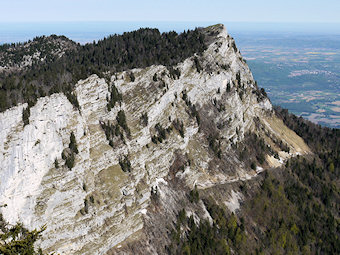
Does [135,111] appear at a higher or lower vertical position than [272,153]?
higher

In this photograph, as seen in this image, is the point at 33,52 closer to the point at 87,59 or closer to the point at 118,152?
the point at 87,59

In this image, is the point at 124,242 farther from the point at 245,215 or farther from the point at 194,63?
the point at 194,63

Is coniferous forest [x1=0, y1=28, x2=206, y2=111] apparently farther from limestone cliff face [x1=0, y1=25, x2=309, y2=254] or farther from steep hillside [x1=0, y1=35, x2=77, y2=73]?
limestone cliff face [x1=0, y1=25, x2=309, y2=254]

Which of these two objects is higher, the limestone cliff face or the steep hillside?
the steep hillside

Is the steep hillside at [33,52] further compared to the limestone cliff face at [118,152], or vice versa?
the steep hillside at [33,52]

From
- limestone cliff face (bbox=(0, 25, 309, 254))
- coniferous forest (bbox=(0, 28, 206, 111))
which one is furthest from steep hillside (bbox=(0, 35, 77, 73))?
limestone cliff face (bbox=(0, 25, 309, 254))

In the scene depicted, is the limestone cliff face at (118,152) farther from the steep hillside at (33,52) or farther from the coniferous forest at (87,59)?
the steep hillside at (33,52)

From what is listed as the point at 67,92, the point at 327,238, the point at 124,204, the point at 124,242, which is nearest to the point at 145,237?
the point at 124,242

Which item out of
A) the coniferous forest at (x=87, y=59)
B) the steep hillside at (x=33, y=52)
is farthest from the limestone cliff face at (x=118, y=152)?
the steep hillside at (x=33, y=52)

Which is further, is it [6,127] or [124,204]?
[124,204]
